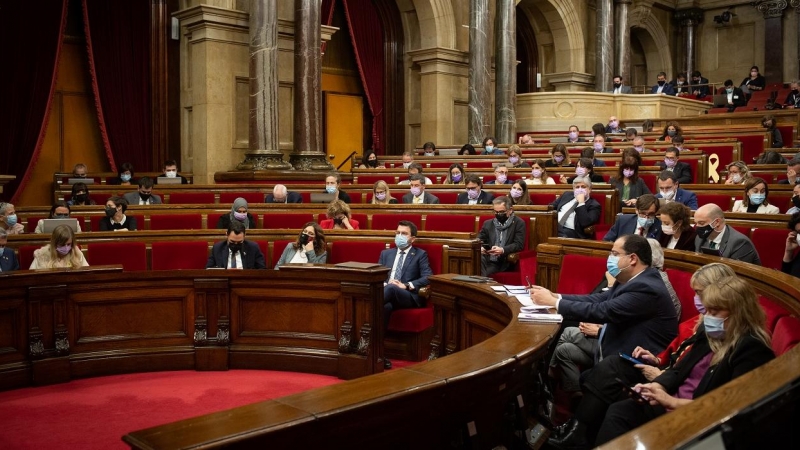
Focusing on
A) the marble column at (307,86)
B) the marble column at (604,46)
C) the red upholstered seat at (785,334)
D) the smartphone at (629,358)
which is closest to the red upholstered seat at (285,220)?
the marble column at (307,86)

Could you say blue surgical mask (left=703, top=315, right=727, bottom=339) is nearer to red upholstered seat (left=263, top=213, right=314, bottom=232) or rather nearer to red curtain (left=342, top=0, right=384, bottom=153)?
red upholstered seat (left=263, top=213, right=314, bottom=232)

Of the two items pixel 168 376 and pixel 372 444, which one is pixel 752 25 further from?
pixel 372 444

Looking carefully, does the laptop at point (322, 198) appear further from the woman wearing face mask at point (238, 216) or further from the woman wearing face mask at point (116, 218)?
the woman wearing face mask at point (116, 218)

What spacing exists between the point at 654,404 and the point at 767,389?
4.28ft

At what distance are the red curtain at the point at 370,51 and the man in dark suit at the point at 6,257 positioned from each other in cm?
987

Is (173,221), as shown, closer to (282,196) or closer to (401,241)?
(282,196)

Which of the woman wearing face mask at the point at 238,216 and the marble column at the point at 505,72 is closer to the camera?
the woman wearing face mask at the point at 238,216

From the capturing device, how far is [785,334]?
9.05 feet

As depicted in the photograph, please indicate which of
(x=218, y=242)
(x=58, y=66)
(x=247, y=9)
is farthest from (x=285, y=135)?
(x=218, y=242)

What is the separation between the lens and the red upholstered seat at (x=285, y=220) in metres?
7.67

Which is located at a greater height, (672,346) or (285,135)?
(285,135)

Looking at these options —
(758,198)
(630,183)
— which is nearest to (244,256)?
(630,183)

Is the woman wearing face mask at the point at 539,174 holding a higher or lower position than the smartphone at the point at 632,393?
higher

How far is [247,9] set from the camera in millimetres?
11734
